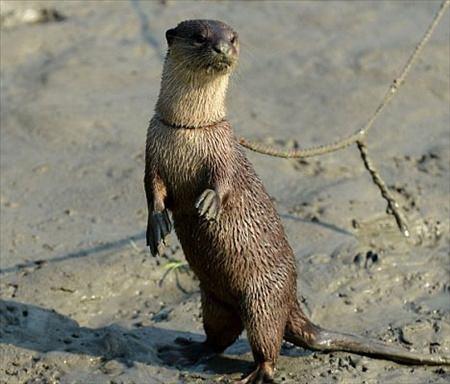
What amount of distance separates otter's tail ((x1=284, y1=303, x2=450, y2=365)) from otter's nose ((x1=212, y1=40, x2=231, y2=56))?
3.78 ft

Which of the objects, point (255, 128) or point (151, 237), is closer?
point (151, 237)

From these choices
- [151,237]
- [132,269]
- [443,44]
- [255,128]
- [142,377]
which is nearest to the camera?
[151,237]

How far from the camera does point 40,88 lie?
7.18m

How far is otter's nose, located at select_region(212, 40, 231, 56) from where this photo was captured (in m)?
3.95

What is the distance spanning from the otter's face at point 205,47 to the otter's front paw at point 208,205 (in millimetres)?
439

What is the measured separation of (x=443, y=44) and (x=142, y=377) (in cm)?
410

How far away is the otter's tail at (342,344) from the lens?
4.56m

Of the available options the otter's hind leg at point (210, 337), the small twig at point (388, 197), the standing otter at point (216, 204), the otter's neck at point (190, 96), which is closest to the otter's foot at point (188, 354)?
the otter's hind leg at point (210, 337)

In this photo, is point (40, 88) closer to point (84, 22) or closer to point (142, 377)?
point (84, 22)

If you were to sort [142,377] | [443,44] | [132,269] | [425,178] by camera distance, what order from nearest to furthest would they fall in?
[142,377]
[132,269]
[425,178]
[443,44]

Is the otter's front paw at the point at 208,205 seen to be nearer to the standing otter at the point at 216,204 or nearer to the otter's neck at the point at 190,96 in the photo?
the standing otter at the point at 216,204

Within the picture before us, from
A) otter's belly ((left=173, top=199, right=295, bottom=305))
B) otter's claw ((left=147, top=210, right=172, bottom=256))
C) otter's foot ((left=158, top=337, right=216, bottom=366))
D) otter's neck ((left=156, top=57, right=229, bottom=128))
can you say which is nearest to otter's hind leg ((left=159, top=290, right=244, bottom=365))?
otter's foot ((left=158, top=337, right=216, bottom=366))

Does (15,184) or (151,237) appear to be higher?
(151,237)

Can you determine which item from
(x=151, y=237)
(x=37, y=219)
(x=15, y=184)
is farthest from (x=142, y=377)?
(x=15, y=184)
